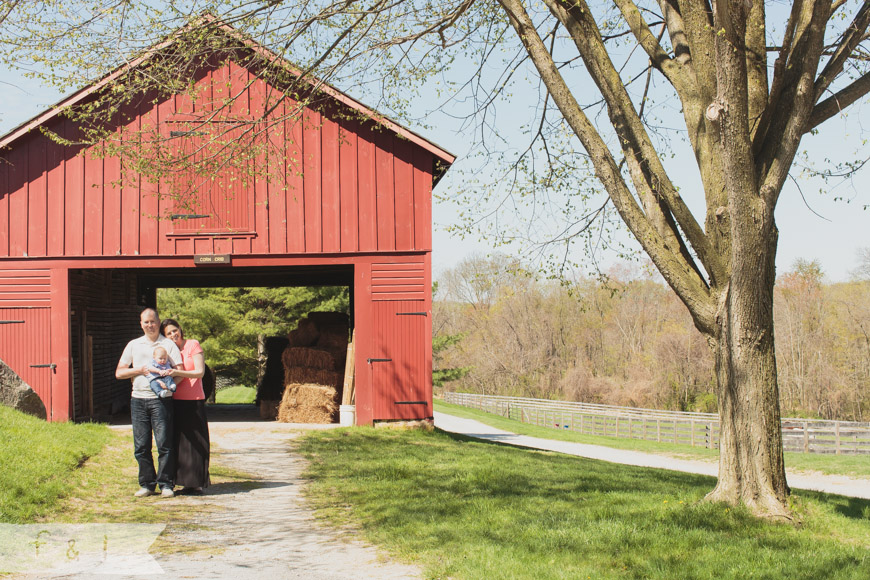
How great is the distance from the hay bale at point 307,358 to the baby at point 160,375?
8181mm

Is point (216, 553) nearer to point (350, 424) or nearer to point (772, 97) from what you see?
point (772, 97)

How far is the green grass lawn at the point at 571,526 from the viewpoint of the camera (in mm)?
5113

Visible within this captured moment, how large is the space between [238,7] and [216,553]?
5422 mm

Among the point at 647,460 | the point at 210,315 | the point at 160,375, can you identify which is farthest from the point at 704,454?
the point at 160,375

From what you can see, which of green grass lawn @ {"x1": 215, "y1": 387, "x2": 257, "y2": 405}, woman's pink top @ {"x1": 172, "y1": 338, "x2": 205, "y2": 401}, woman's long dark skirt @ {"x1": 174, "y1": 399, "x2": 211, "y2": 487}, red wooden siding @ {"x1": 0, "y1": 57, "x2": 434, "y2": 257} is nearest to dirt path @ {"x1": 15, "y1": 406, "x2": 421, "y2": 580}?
woman's long dark skirt @ {"x1": 174, "y1": 399, "x2": 211, "y2": 487}

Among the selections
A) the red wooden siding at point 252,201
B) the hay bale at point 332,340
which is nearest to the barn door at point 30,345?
the red wooden siding at point 252,201

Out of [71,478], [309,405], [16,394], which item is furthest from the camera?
[309,405]

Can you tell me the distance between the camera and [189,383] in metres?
7.61

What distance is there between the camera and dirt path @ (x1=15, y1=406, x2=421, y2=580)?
204 inches

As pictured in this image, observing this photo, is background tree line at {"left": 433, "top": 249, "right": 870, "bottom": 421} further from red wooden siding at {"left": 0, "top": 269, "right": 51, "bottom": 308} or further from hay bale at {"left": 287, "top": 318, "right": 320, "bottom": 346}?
red wooden siding at {"left": 0, "top": 269, "right": 51, "bottom": 308}

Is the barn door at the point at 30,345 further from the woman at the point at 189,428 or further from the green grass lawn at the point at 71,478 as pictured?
the woman at the point at 189,428

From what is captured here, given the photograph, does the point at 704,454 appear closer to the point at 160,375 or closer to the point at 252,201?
the point at 252,201

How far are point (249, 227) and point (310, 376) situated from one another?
328 centimetres

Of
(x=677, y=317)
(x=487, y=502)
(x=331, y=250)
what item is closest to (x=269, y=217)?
(x=331, y=250)
